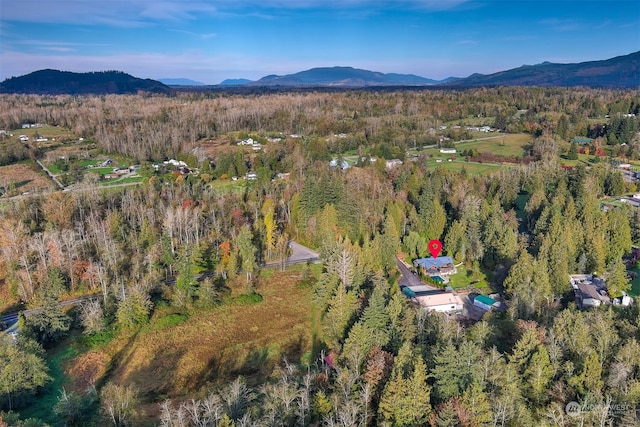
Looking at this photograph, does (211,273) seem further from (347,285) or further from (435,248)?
(435,248)

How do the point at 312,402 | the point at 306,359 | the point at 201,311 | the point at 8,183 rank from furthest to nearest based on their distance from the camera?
the point at 8,183
the point at 201,311
the point at 306,359
the point at 312,402

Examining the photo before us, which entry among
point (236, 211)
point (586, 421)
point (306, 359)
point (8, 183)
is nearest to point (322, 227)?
point (236, 211)

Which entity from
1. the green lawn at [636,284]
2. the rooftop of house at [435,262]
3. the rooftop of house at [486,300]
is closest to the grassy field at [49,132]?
the rooftop of house at [435,262]

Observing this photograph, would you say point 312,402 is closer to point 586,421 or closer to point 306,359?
point 306,359

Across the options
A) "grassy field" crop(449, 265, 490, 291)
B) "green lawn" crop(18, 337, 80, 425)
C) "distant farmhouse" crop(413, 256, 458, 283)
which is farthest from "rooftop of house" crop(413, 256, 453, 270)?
"green lawn" crop(18, 337, 80, 425)

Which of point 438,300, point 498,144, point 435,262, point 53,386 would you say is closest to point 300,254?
point 435,262

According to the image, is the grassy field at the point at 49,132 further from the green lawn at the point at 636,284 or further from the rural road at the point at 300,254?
the green lawn at the point at 636,284
